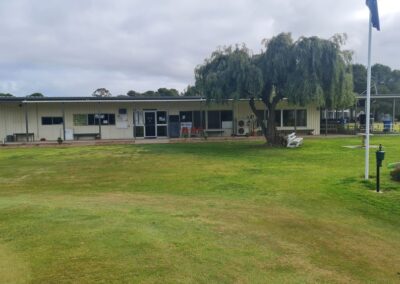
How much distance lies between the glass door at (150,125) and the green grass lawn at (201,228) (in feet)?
50.4

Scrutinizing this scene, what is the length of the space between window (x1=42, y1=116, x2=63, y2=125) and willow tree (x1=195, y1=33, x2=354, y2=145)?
37.4ft

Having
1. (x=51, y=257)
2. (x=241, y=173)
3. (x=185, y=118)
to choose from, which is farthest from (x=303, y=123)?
(x=51, y=257)

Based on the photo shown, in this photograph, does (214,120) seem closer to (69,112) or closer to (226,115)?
(226,115)

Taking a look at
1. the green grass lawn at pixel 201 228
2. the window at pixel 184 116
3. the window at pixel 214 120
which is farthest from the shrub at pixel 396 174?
the window at pixel 184 116

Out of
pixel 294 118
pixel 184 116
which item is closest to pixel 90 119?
pixel 184 116

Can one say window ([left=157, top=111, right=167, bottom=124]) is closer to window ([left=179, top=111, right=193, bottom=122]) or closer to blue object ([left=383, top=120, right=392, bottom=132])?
window ([left=179, top=111, right=193, bottom=122])

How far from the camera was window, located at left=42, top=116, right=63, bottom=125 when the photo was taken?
980 inches

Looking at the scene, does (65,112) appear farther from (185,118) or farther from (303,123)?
(303,123)

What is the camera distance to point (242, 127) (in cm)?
2631

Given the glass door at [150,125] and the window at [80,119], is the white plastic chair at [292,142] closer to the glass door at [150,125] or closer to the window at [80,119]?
the glass door at [150,125]

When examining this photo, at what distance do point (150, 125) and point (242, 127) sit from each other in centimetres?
626

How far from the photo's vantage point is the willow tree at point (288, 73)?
54.4 feet

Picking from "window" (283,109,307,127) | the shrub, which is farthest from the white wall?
the shrub

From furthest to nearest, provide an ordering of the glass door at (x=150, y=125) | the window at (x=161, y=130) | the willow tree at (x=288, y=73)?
1. the window at (x=161, y=130)
2. the glass door at (x=150, y=125)
3. the willow tree at (x=288, y=73)
